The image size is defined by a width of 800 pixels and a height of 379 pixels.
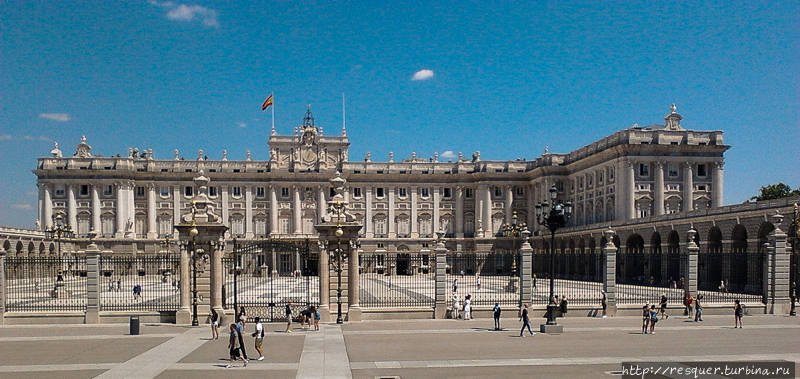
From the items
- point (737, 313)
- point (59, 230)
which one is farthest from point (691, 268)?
point (59, 230)

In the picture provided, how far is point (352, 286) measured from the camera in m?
27.5

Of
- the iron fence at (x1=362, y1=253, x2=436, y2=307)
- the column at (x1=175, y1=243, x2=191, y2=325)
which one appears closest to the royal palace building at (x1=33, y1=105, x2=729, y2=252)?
the iron fence at (x1=362, y1=253, x2=436, y2=307)

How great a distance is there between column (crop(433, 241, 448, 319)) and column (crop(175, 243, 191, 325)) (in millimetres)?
10510

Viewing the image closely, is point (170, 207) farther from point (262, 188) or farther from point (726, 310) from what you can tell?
point (726, 310)

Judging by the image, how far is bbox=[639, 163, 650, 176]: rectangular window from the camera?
7100 centimetres

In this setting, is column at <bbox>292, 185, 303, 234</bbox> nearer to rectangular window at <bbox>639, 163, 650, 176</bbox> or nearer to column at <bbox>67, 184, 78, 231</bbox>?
column at <bbox>67, 184, 78, 231</bbox>

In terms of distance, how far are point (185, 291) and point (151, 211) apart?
70.4 m

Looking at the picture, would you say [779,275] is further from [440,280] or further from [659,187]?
[659,187]

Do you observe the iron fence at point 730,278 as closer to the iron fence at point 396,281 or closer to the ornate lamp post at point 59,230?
the iron fence at point 396,281

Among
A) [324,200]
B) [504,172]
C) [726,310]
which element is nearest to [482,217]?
[504,172]

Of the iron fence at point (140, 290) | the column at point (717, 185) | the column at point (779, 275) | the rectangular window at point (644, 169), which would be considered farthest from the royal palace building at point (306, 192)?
the column at point (779, 275)

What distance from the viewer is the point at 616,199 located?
72.2 meters

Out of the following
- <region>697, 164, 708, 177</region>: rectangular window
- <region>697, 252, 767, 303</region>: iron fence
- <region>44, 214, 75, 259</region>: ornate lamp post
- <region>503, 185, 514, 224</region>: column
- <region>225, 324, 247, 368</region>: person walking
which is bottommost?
<region>697, 252, 767, 303</region>: iron fence

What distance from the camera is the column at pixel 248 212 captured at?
94.5 metres
